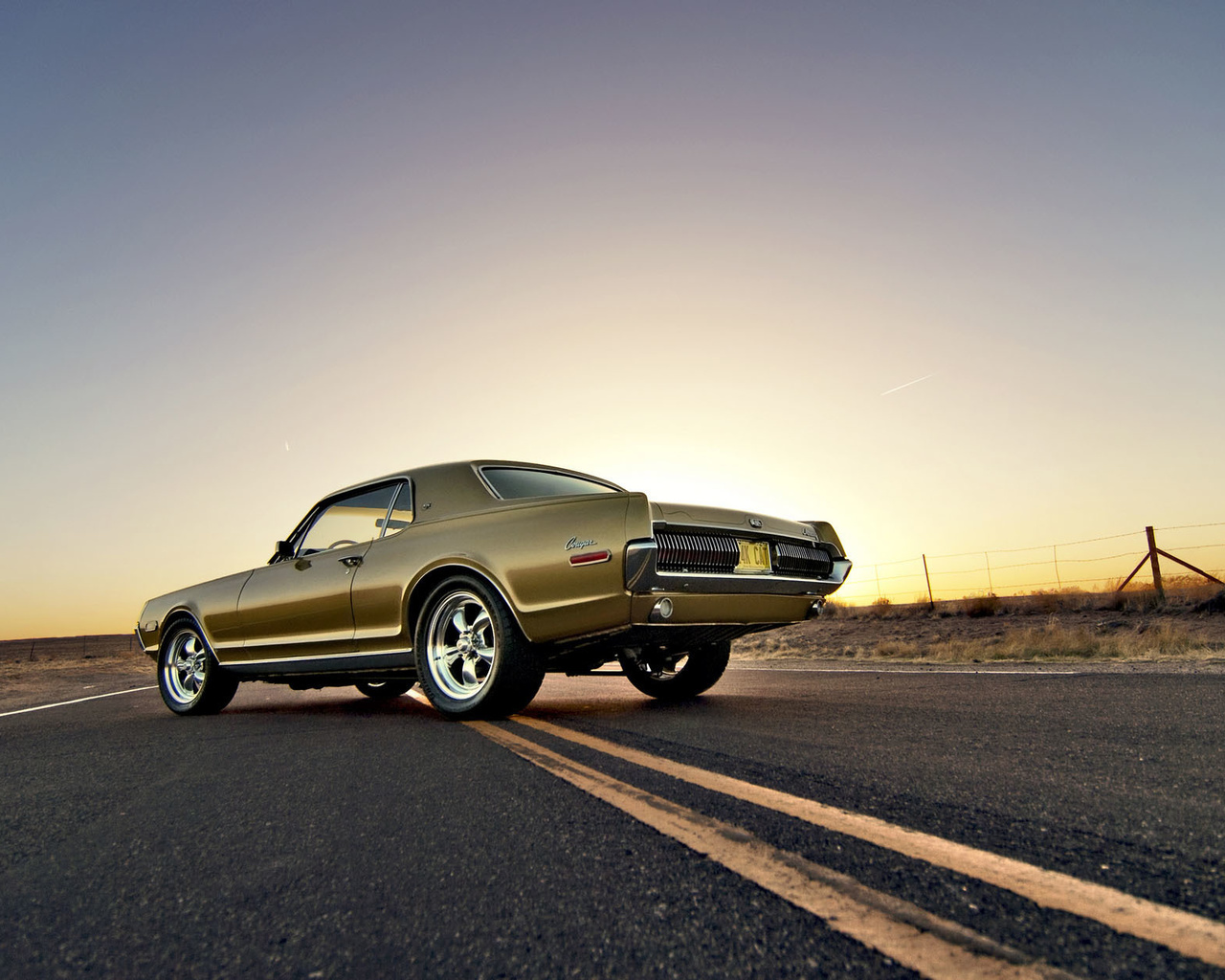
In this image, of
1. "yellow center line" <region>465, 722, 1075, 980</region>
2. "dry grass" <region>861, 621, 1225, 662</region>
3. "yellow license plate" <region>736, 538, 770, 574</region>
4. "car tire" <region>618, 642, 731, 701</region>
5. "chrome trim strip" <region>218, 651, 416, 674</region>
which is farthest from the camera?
"dry grass" <region>861, 621, 1225, 662</region>

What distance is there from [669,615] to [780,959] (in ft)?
10.7

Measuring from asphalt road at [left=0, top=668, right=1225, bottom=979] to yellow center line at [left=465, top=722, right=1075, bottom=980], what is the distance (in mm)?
30

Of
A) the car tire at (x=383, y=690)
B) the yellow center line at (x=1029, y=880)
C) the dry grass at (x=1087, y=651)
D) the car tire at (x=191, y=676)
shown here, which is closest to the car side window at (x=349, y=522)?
the car tire at (x=191, y=676)

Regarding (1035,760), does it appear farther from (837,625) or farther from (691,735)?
(837,625)

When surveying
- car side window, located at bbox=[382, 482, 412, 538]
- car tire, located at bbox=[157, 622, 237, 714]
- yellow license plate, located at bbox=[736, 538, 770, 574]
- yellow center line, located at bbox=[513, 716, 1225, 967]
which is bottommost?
yellow center line, located at bbox=[513, 716, 1225, 967]

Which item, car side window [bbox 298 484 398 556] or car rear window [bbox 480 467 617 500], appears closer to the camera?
car rear window [bbox 480 467 617 500]

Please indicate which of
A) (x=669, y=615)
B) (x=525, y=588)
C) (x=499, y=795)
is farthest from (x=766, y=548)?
(x=499, y=795)

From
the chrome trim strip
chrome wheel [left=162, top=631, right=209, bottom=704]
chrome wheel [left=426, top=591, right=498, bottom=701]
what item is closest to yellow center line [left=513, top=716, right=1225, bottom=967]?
chrome wheel [left=426, top=591, right=498, bottom=701]

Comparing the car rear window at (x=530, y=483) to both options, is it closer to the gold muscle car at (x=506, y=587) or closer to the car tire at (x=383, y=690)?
the gold muscle car at (x=506, y=587)

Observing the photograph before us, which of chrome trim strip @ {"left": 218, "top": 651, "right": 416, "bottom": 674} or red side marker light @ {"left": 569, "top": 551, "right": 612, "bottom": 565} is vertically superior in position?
red side marker light @ {"left": 569, "top": 551, "right": 612, "bottom": 565}

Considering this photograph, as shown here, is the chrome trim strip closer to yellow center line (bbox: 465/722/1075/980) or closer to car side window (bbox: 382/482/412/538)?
car side window (bbox: 382/482/412/538)

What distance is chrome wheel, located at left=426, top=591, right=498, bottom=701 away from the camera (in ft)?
17.2

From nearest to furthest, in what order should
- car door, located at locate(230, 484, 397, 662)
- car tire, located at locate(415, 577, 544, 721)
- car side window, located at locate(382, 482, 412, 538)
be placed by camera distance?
car tire, located at locate(415, 577, 544, 721) → car side window, located at locate(382, 482, 412, 538) → car door, located at locate(230, 484, 397, 662)

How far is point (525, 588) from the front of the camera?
4.85 metres
